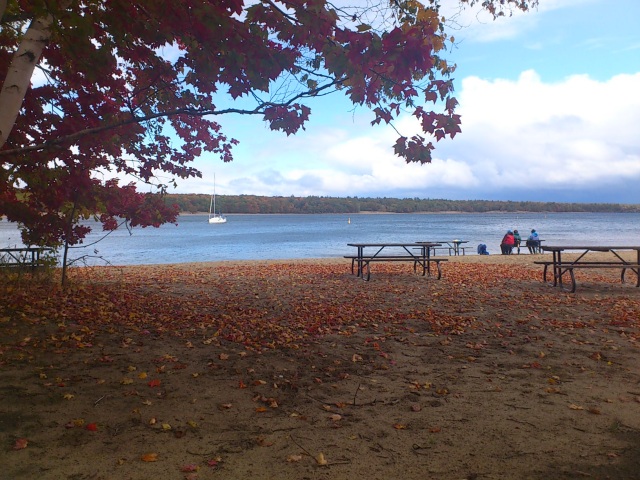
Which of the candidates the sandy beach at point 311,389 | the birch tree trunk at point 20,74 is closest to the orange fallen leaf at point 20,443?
the sandy beach at point 311,389

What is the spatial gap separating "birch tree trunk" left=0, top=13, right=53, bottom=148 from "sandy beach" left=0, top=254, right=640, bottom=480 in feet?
7.42

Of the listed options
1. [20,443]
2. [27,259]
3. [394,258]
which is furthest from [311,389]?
[27,259]

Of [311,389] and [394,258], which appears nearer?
[311,389]

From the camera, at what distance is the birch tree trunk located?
3908mm

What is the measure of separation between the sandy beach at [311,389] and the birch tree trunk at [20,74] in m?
2.26

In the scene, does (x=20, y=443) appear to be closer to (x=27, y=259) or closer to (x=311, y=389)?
(x=311, y=389)

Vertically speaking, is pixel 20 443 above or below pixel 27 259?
below

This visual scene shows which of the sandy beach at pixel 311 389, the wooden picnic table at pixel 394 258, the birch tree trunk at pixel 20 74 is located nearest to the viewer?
the sandy beach at pixel 311 389

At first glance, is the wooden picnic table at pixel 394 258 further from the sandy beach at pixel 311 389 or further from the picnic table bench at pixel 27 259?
the picnic table bench at pixel 27 259

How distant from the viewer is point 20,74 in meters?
4.01

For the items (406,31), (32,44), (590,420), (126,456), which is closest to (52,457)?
(126,456)

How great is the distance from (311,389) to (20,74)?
12.1 feet

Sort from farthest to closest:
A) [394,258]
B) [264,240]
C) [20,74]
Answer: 1. [264,240]
2. [394,258]
3. [20,74]

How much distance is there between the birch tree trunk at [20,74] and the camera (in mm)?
3908
